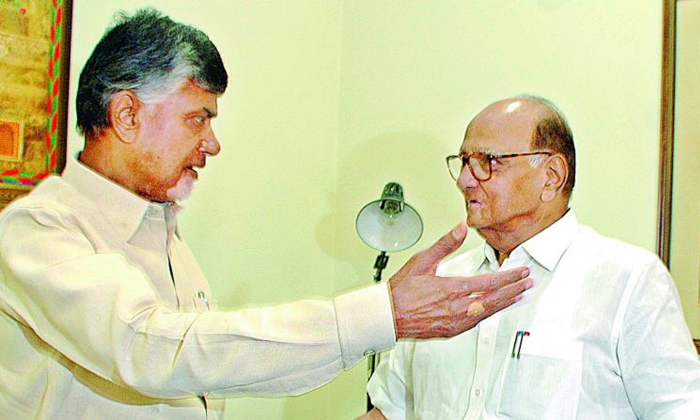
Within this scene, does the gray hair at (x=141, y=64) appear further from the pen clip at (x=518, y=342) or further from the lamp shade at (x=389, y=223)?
the lamp shade at (x=389, y=223)

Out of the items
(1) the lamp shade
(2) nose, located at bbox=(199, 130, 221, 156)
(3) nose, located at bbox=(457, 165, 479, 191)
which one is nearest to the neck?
(3) nose, located at bbox=(457, 165, 479, 191)

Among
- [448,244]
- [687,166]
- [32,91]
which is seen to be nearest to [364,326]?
[448,244]

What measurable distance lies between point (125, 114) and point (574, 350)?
45.2 inches

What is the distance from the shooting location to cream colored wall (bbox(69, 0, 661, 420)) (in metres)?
2.72

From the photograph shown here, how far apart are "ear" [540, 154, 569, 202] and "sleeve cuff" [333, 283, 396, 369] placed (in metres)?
0.91

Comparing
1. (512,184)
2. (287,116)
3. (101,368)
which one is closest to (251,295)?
(287,116)

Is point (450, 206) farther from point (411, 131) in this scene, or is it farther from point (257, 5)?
point (257, 5)

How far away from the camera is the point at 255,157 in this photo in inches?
117

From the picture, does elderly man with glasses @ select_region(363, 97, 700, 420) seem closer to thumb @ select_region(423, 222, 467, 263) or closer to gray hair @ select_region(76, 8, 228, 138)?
thumb @ select_region(423, 222, 467, 263)

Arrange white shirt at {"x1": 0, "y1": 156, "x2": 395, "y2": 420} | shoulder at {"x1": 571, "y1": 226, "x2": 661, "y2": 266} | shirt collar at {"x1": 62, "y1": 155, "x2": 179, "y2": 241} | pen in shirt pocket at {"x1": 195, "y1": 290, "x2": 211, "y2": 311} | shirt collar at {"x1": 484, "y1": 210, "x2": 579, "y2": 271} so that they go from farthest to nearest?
1. shirt collar at {"x1": 484, "y1": 210, "x2": 579, "y2": 271}
2. shoulder at {"x1": 571, "y1": 226, "x2": 661, "y2": 266}
3. pen in shirt pocket at {"x1": 195, "y1": 290, "x2": 211, "y2": 311}
4. shirt collar at {"x1": 62, "y1": 155, "x2": 179, "y2": 241}
5. white shirt at {"x1": 0, "y1": 156, "x2": 395, "y2": 420}

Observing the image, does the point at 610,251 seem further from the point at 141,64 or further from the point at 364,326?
the point at 141,64

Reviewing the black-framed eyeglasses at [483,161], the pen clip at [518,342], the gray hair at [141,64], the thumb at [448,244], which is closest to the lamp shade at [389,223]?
the black-framed eyeglasses at [483,161]

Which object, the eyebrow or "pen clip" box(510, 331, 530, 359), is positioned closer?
the eyebrow

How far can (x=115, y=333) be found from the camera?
1241 mm
